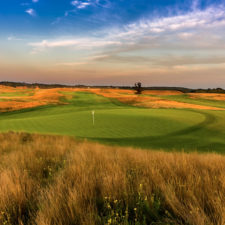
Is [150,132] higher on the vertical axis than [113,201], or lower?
lower

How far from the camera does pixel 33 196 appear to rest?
2322 mm

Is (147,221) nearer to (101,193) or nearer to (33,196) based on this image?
(101,193)

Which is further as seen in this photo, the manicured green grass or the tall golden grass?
the manicured green grass

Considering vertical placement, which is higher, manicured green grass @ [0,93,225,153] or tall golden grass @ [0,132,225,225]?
tall golden grass @ [0,132,225,225]

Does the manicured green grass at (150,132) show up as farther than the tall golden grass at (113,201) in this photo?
Yes

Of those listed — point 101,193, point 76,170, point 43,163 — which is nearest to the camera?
point 101,193

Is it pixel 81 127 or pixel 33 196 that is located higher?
pixel 33 196

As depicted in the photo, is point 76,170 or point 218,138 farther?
point 218,138

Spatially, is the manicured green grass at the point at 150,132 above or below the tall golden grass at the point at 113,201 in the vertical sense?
below

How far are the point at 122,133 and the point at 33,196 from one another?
7.02 meters

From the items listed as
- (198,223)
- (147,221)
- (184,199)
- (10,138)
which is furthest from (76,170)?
(10,138)

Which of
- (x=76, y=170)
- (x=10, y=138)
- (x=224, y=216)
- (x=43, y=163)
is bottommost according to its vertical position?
(x=10, y=138)

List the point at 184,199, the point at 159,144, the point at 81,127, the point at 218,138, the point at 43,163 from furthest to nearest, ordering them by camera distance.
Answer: the point at 81,127 < the point at 218,138 < the point at 159,144 < the point at 43,163 < the point at 184,199

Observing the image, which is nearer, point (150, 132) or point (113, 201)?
point (113, 201)
